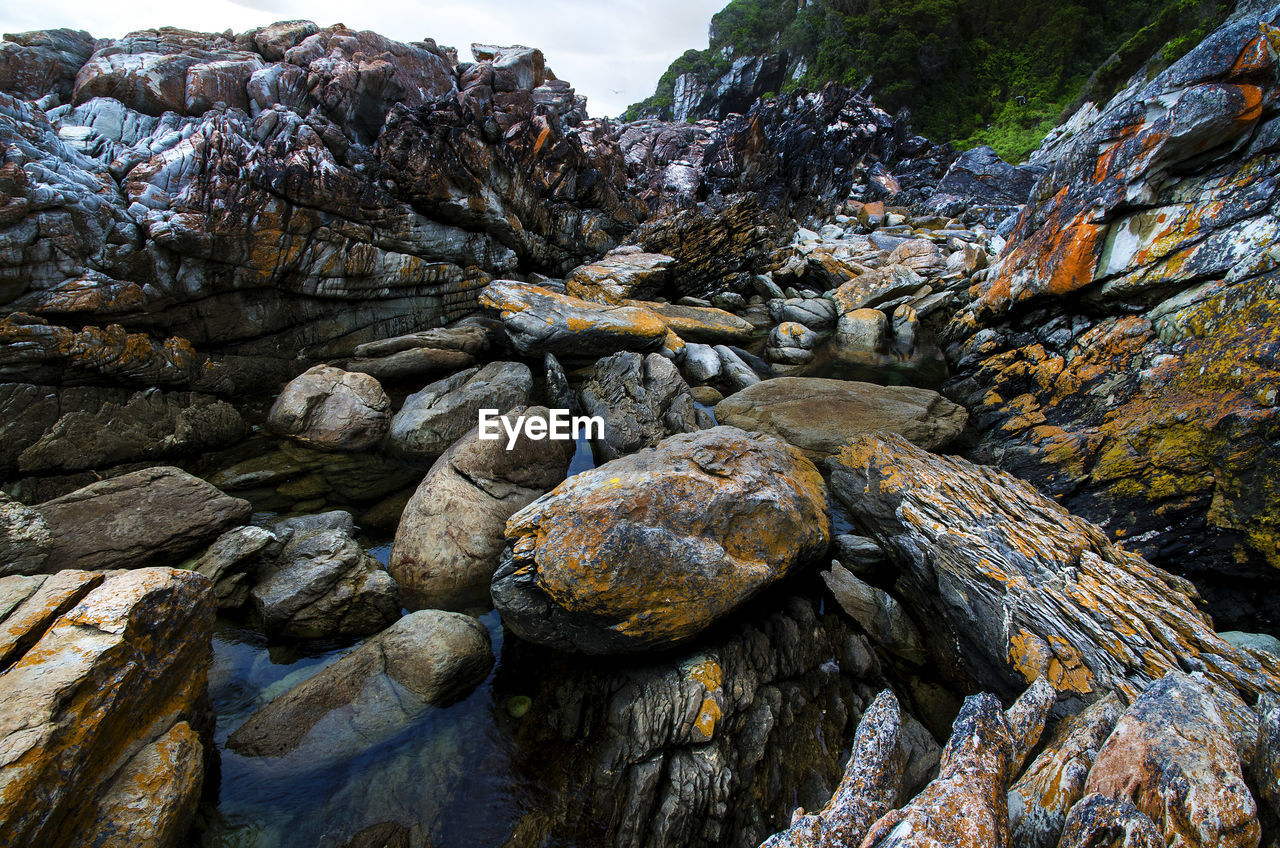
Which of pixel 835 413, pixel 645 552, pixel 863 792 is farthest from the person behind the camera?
pixel 835 413

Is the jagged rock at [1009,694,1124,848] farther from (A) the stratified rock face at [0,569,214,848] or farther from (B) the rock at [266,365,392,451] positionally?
(B) the rock at [266,365,392,451]

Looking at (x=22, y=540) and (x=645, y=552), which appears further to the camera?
(x=22, y=540)

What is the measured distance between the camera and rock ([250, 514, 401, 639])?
5.67 m

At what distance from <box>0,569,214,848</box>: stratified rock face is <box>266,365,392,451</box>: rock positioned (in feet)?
18.3

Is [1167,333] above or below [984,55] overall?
below

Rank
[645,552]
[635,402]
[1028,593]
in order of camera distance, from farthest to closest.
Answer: [635,402] < [645,552] < [1028,593]

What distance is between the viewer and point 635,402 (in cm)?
1012

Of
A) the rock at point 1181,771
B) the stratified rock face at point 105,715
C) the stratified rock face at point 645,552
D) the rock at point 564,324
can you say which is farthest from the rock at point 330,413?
the rock at point 1181,771

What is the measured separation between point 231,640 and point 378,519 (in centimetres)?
249

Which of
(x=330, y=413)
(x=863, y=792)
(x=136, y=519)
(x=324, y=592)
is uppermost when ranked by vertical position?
(x=863, y=792)

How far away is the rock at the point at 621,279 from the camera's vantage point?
54.2 ft

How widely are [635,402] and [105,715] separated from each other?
26.5 feet

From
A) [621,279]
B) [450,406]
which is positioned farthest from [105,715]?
[621,279]

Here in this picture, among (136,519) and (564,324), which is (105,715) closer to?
(136,519)
